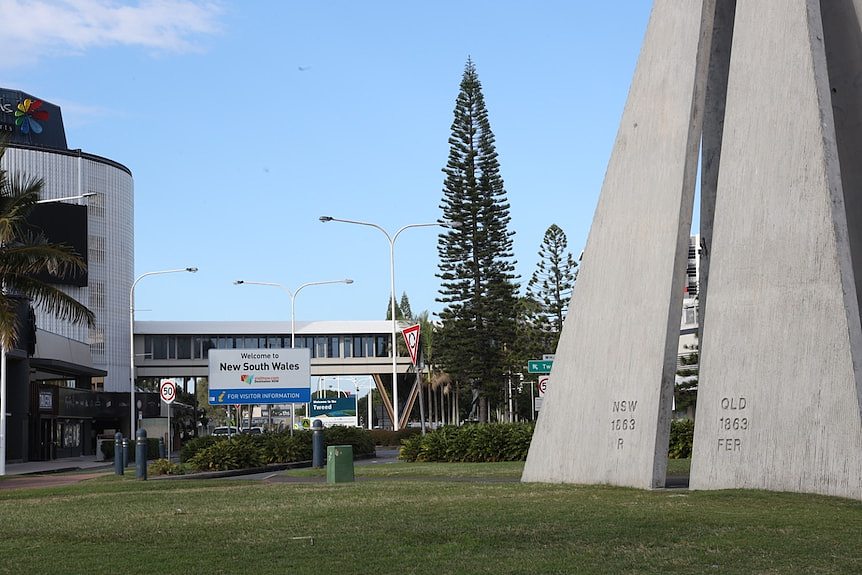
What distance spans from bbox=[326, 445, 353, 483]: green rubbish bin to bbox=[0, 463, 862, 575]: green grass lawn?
4015 mm

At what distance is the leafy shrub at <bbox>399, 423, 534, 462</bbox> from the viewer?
89.4ft

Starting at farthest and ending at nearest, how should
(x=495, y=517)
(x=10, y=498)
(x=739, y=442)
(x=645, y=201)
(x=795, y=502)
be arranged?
(x=10, y=498) → (x=645, y=201) → (x=739, y=442) → (x=795, y=502) → (x=495, y=517)

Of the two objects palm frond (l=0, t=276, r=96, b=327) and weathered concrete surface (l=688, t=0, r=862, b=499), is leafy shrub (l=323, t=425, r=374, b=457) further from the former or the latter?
weathered concrete surface (l=688, t=0, r=862, b=499)

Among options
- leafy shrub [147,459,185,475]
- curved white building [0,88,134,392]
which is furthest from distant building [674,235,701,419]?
curved white building [0,88,134,392]

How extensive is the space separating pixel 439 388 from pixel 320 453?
70009mm

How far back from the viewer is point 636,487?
46.1 feet

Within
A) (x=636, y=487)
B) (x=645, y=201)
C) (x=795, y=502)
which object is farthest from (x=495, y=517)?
(x=645, y=201)

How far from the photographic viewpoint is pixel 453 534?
30.4 feet

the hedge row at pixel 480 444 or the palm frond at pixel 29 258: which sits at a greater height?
the palm frond at pixel 29 258

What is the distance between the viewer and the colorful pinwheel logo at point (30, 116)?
80625 millimetres

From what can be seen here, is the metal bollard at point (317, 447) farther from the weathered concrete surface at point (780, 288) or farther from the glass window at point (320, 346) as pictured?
the glass window at point (320, 346)

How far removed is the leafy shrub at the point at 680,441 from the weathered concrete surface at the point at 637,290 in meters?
9.24

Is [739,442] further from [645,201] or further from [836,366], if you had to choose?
[645,201]

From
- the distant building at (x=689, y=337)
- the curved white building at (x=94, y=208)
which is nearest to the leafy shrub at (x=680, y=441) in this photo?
the distant building at (x=689, y=337)
